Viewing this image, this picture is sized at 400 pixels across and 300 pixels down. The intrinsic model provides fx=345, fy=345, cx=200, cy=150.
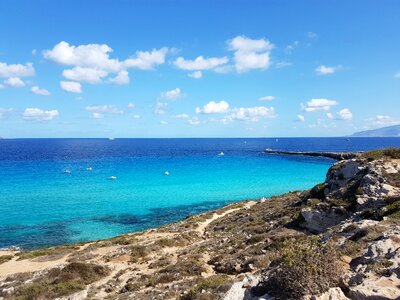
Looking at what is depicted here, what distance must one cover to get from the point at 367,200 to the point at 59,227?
135 feet

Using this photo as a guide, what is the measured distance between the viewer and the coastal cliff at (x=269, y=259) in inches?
387

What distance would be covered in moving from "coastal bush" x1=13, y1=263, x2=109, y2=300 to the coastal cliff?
0.06 m

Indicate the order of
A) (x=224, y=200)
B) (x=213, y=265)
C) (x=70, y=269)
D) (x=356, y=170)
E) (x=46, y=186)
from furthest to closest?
(x=46, y=186) → (x=224, y=200) → (x=356, y=170) → (x=70, y=269) → (x=213, y=265)

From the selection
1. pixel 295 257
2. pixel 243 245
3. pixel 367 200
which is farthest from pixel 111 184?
pixel 295 257

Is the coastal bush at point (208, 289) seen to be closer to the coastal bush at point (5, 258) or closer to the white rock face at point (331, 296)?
the white rock face at point (331, 296)

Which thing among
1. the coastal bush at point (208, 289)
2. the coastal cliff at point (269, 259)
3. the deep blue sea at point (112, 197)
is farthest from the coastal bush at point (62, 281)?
the deep blue sea at point (112, 197)

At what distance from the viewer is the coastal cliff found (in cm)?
984

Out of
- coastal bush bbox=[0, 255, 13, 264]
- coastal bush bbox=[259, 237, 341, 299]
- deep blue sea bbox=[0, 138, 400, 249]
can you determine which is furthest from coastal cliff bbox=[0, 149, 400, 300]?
deep blue sea bbox=[0, 138, 400, 249]

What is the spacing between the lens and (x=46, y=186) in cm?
8262

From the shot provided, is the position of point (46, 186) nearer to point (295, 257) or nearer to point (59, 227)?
point (59, 227)

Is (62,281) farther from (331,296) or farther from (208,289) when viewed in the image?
(331,296)

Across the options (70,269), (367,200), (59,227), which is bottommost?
(59,227)

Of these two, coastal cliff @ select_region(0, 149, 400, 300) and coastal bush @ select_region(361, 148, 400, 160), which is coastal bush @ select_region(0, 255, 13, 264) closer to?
coastal cliff @ select_region(0, 149, 400, 300)

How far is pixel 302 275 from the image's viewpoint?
367 inches
